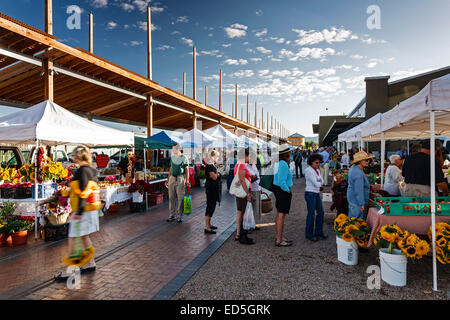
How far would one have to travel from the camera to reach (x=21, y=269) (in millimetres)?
4172

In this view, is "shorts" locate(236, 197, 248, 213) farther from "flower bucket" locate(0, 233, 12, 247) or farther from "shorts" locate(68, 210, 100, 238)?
"flower bucket" locate(0, 233, 12, 247)

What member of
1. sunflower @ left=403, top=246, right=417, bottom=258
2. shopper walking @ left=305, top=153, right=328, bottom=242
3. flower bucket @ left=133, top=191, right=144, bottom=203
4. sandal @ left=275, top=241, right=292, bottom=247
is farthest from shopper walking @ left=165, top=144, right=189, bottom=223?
sunflower @ left=403, top=246, right=417, bottom=258

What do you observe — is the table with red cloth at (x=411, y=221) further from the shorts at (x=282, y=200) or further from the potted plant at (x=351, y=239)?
the shorts at (x=282, y=200)

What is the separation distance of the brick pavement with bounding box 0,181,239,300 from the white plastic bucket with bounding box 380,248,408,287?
9.04 ft

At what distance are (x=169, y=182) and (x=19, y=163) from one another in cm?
520

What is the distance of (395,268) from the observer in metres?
3.46

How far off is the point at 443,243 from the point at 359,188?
138 centimetres

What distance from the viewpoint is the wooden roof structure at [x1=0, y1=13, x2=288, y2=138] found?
7402 millimetres

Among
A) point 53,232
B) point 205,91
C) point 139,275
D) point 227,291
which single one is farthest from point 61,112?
point 205,91

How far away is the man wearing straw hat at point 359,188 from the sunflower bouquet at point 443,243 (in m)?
1.15

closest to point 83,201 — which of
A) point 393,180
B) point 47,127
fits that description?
point 47,127

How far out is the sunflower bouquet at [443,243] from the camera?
3.36 metres

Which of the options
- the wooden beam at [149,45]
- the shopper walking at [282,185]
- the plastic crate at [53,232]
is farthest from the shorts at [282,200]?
the wooden beam at [149,45]

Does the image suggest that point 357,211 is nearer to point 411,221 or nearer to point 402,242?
point 411,221
